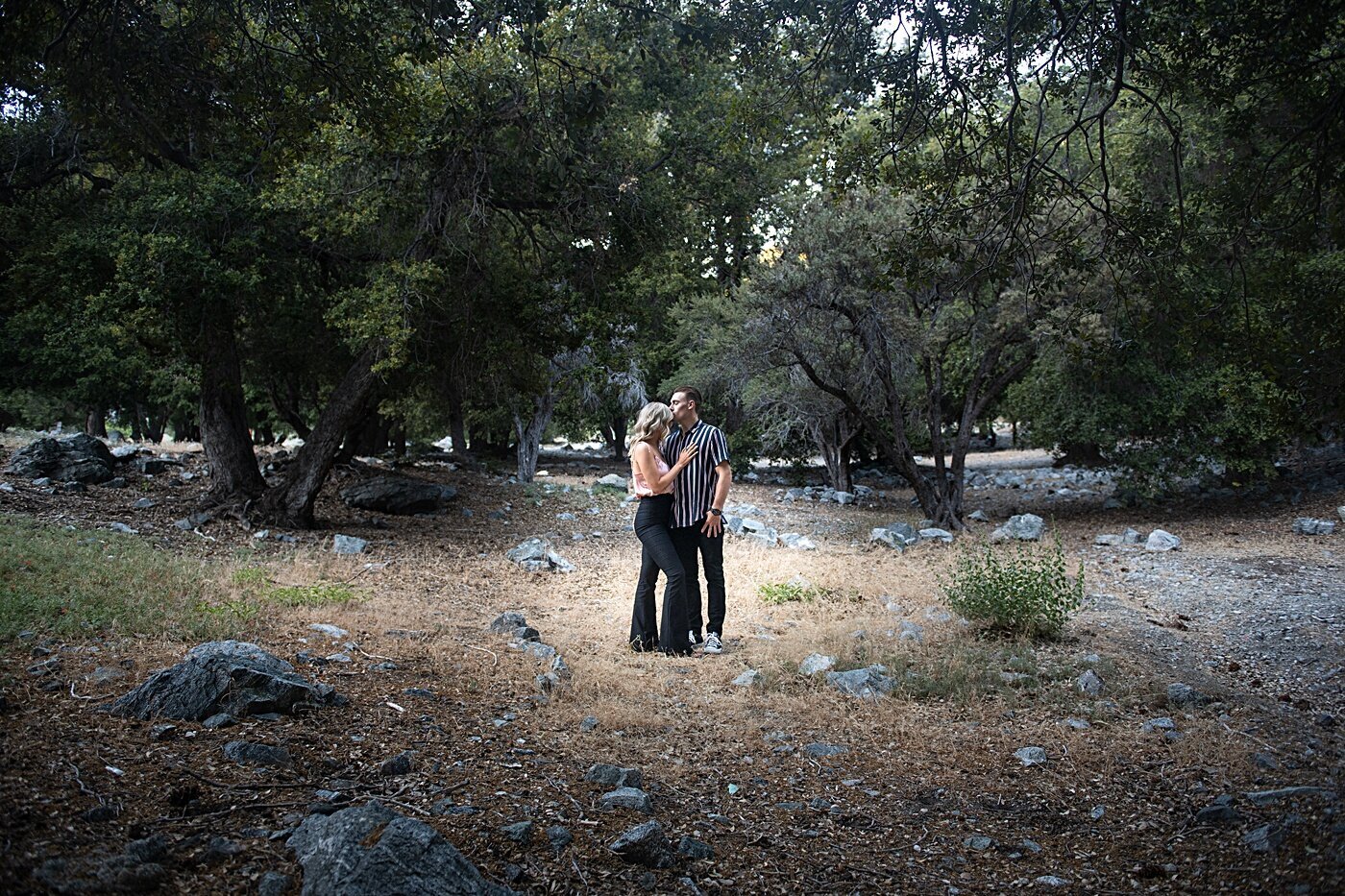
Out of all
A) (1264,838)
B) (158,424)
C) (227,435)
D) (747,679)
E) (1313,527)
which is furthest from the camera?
(158,424)

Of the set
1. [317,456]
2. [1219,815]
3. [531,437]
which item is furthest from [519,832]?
[531,437]

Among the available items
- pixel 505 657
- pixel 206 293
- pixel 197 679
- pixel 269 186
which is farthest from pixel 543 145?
pixel 197 679

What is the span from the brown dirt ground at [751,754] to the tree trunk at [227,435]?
4337 millimetres

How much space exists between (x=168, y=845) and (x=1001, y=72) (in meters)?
6.67

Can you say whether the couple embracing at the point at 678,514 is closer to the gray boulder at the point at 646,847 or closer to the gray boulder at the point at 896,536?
the gray boulder at the point at 646,847

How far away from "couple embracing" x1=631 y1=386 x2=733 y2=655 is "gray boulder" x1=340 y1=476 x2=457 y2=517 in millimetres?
8649

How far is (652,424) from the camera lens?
6.95 meters

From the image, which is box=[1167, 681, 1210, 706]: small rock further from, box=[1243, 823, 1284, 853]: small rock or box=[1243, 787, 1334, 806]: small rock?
box=[1243, 823, 1284, 853]: small rock

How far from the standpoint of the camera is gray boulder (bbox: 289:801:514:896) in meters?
2.67

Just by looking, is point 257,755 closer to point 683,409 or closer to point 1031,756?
point 1031,756

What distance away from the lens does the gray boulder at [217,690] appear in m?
4.16

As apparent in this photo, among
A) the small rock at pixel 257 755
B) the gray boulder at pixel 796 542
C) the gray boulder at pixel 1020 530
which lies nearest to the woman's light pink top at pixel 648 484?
the small rock at pixel 257 755

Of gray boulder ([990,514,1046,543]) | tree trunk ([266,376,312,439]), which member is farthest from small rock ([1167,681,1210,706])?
tree trunk ([266,376,312,439])

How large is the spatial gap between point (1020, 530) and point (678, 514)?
9.71 metres
